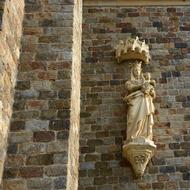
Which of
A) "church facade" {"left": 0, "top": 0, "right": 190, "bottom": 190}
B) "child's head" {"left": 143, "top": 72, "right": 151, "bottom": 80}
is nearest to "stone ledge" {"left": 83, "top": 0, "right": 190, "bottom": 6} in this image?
"church facade" {"left": 0, "top": 0, "right": 190, "bottom": 190}

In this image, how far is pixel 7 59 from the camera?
5707mm

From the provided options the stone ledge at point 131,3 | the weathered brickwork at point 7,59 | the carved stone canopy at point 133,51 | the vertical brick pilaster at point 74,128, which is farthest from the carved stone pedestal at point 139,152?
the stone ledge at point 131,3

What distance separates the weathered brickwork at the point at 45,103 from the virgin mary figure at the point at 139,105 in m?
1.56

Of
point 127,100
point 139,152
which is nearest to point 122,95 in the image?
point 127,100

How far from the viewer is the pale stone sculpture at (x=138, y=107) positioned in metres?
7.58

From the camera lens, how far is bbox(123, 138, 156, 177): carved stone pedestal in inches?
297

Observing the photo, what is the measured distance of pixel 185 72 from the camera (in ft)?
28.9

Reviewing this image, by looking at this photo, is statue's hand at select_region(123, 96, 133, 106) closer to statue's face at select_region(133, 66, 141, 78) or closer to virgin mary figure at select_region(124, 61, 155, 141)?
virgin mary figure at select_region(124, 61, 155, 141)

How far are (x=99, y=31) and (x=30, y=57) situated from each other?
3.29 meters

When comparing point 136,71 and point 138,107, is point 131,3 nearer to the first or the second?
point 136,71

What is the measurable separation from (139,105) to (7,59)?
120 inches

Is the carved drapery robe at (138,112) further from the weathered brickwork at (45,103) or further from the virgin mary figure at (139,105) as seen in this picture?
the weathered brickwork at (45,103)

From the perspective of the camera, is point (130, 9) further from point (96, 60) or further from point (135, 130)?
point (135, 130)

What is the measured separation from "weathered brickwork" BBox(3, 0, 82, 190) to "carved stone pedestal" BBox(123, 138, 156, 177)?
1526 mm
